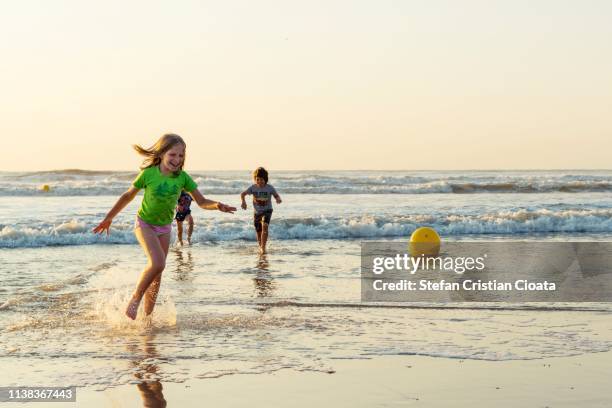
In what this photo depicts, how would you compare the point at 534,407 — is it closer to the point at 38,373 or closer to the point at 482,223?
the point at 38,373

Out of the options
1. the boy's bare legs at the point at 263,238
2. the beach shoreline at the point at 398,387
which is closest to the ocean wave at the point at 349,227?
the boy's bare legs at the point at 263,238

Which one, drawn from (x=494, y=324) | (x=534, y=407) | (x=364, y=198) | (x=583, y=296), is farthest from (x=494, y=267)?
(x=364, y=198)

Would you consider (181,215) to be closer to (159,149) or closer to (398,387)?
(159,149)

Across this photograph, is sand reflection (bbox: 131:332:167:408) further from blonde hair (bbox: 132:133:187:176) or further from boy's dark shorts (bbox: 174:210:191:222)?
boy's dark shorts (bbox: 174:210:191:222)

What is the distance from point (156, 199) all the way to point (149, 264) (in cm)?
62

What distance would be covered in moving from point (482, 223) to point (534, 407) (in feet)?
56.3

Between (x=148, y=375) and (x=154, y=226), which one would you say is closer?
(x=148, y=375)

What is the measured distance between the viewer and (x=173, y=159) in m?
7.86

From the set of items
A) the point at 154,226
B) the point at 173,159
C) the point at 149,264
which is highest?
the point at 173,159

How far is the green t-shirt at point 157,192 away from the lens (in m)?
7.93

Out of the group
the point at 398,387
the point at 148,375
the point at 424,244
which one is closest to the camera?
the point at 398,387

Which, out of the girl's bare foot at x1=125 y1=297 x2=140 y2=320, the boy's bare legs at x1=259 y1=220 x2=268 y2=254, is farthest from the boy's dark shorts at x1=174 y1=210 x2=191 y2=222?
the girl's bare foot at x1=125 y1=297 x2=140 y2=320

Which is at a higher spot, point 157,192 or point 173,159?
point 173,159

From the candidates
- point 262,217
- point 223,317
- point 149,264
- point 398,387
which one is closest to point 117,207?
point 149,264
